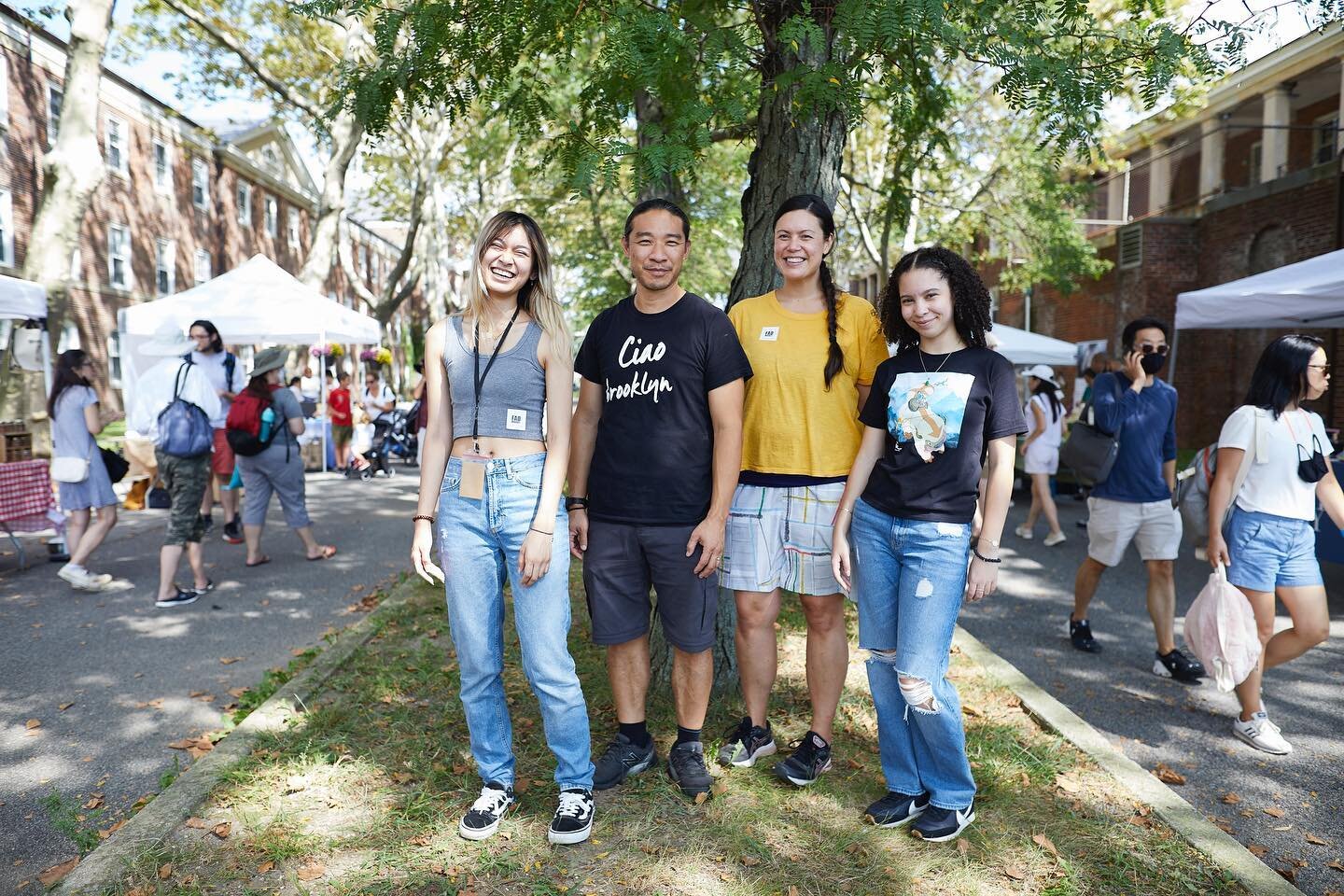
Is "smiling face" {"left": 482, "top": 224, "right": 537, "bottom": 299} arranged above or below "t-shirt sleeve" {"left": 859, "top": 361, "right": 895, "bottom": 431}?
above

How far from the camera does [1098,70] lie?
3752 millimetres

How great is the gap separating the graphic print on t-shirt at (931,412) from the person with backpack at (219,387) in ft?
18.0

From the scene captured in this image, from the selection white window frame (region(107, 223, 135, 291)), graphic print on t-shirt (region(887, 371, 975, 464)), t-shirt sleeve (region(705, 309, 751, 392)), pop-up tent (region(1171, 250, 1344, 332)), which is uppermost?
white window frame (region(107, 223, 135, 291))

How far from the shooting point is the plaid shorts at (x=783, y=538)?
325 centimetres

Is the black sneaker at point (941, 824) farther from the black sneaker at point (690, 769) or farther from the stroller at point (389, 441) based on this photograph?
the stroller at point (389, 441)

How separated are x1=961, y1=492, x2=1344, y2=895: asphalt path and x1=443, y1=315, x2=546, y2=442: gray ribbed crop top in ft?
10.1

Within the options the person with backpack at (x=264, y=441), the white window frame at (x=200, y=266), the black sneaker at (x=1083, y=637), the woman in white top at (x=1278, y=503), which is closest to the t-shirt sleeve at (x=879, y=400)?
the woman in white top at (x=1278, y=503)

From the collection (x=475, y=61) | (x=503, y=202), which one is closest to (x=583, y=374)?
(x=475, y=61)

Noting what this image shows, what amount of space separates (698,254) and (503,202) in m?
5.65

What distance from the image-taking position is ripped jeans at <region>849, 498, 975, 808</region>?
2.93 meters

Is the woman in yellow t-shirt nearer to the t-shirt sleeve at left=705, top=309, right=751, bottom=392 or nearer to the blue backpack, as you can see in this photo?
the t-shirt sleeve at left=705, top=309, right=751, bottom=392

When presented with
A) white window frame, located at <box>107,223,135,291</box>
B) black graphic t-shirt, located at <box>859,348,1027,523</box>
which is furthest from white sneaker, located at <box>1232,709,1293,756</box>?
white window frame, located at <box>107,223,135,291</box>

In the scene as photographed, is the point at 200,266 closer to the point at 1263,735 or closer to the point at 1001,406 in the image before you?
the point at 1001,406

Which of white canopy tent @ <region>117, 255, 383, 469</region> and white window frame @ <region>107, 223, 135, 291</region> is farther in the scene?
white window frame @ <region>107, 223, 135, 291</region>
